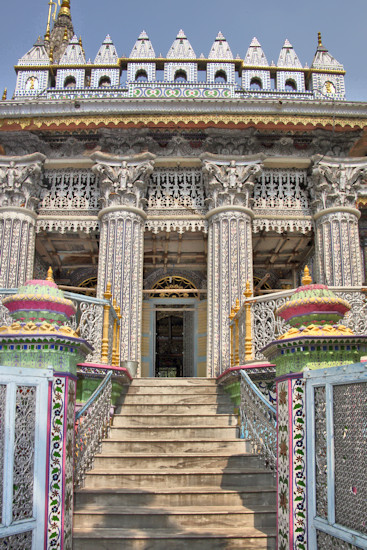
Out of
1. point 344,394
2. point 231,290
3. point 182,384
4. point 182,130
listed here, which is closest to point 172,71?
point 182,130

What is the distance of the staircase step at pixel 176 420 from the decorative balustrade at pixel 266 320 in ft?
3.06

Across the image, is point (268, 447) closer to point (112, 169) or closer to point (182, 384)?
point (182, 384)

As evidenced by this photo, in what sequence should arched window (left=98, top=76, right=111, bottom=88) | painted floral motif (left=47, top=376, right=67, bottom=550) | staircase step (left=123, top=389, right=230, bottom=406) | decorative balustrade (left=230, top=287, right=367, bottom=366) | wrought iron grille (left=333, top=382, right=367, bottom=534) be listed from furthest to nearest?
arched window (left=98, top=76, right=111, bottom=88) → staircase step (left=123, top=389, right=230, bottom=406) → decorative balustrade (left=230, top=287, right=367, bottom=366) → painted floral motif (left=47, top=376, right=67, bottom=550) → wrought iron grille (left=333, top=382, right=367, bottom=534)

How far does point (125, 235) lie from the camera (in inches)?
448

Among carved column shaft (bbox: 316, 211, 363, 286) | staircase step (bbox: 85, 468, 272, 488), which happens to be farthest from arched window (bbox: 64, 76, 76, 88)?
staircase step (bbox: 85, 468, 272, 488)

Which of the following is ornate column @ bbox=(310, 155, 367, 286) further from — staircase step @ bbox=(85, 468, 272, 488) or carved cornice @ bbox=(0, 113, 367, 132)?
staircase step @ bbox=(85, 468, 272, 488)

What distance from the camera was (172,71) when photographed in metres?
12.9

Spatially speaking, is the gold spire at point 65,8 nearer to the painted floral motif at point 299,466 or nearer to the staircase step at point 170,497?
the staircase step at point 170,497

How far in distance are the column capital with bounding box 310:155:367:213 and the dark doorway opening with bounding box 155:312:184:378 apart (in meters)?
8.82

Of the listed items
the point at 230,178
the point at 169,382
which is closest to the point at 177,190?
the point at 230,178

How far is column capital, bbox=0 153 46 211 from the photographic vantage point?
1162 centimetres

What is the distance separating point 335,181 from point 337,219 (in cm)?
83

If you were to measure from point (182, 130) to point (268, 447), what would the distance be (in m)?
7.56

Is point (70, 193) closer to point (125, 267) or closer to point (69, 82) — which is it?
point (125, 267)
